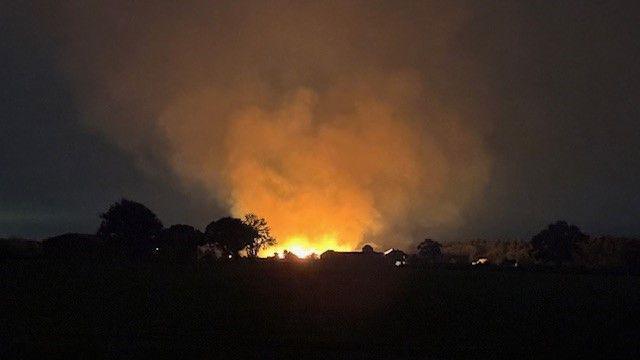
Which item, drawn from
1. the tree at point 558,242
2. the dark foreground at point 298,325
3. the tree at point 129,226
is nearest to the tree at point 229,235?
the tree at point 129,226

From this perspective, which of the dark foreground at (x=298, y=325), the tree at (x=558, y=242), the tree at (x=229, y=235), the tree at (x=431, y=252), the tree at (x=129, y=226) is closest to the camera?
the dark foreground at (x=298, y=325)

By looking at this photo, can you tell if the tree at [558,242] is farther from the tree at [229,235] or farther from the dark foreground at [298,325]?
the dark foreground at [298,325]

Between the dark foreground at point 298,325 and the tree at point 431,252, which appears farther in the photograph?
the tree at point 431,252

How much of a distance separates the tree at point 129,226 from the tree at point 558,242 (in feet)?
264

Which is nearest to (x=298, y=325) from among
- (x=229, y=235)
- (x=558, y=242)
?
(x=558, y=242)

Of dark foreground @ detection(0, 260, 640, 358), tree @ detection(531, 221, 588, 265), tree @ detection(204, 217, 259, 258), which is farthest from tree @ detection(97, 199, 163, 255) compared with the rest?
dark foreground @ detection(0, 260, 640, 358)

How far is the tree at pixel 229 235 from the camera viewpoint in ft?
472

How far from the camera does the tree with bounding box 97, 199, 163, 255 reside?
121 metres

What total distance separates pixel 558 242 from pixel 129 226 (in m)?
87.6

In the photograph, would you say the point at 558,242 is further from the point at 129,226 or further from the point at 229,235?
the point at 129,226

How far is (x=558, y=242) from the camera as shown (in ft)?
430

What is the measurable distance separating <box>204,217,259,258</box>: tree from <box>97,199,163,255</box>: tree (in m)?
20.6

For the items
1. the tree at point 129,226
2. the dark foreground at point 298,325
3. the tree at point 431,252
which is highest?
the tree at point 431,252

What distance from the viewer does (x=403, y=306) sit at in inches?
1150
